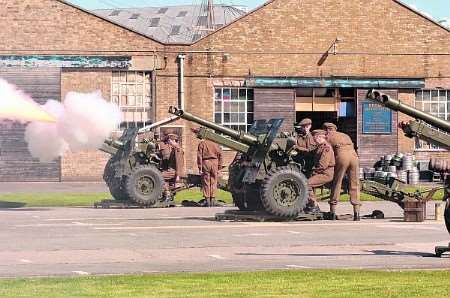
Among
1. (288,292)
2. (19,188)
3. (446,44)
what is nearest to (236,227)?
(288,292)

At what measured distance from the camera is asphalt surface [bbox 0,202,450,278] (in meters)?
15.3

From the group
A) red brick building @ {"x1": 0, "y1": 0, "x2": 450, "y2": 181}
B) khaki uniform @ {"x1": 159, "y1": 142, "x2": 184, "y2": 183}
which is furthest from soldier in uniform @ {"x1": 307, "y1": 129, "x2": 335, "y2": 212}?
red brick building @ {"x1": 0, "y1": 0, "x2": 450, "y2": 181}

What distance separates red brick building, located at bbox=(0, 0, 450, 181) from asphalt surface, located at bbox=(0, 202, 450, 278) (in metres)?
18.7

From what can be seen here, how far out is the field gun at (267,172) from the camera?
23.4 metres

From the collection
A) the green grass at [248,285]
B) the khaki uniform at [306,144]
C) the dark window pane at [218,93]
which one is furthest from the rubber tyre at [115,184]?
the dark window pane at [218,93]

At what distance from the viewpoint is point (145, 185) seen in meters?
28.4

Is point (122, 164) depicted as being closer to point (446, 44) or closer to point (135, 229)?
point (135, 229)

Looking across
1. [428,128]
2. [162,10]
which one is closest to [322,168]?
[428,128]

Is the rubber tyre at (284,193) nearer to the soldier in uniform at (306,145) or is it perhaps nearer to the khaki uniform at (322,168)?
the khaki uniform at (322,168)

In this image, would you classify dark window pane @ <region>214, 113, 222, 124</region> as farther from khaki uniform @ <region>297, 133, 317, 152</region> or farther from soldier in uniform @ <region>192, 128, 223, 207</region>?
khaki uniform @ <region>297, 133, 317, 152</region>

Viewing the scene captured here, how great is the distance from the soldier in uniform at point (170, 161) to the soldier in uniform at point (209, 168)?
2.08 feet

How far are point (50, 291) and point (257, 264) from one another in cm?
403

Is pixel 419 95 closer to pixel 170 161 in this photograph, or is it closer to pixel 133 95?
pixel 133 95

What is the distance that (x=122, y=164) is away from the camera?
29.1m
